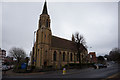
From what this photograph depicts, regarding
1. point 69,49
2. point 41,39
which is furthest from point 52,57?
point 69,49

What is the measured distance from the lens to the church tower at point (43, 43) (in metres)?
35.9

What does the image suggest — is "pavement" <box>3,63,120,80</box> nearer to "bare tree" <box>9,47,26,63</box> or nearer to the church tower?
the church tower

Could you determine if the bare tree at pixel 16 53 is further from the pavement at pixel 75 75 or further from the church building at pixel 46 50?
the pavement at pixel 75 75

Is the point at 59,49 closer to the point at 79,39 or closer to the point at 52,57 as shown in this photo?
the point at 52,57

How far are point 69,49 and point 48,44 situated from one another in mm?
12500

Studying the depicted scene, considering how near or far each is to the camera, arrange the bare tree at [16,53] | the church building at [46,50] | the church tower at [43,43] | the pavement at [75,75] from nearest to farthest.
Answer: the pavement at [75,75], the church tower at [43,43], the church building at [46,50], the bare tree at [16,53]

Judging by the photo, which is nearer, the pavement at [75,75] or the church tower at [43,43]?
the pavement at [75,75]

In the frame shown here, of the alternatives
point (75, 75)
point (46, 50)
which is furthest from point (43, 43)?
point (75, 75)

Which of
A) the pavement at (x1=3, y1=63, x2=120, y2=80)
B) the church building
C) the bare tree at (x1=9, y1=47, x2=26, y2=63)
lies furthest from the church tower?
the bare tree at (x1=9, y1=47, x2=26, y2=63)

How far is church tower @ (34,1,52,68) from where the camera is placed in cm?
3591

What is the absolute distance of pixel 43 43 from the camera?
37156 millimetres

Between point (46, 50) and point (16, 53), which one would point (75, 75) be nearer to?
point (46, 50)

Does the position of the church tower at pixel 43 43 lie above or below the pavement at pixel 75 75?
above

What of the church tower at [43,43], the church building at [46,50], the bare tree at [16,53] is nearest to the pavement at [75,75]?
the church tower at [43,43]
